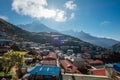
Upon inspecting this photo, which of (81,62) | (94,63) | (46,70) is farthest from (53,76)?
(94,63)

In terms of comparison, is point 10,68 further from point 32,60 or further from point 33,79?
point 32,60

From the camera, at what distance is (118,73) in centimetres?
2266

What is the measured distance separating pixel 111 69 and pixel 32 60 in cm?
3105

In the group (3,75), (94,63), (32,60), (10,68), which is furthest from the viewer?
(94,63)

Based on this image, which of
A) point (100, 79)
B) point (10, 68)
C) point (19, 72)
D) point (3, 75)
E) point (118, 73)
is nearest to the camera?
point (118, 73)

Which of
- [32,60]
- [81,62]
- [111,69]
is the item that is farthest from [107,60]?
[111,69]

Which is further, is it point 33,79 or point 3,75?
point 3,75

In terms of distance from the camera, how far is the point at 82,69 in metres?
51.7

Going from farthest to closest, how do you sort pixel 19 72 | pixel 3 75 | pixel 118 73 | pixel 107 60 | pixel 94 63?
pixel 107 60
pixel 94 63
pixel 19 72
pixel 3 75
pixel 118 73

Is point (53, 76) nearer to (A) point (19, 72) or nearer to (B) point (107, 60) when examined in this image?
(A) point (19, 72)

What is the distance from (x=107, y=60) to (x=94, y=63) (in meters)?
19.7

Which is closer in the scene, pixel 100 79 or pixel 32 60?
pixel 100 79

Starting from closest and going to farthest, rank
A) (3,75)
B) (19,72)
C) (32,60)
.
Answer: (3,75)
(19,72)
(32,60)

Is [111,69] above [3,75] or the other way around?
above
